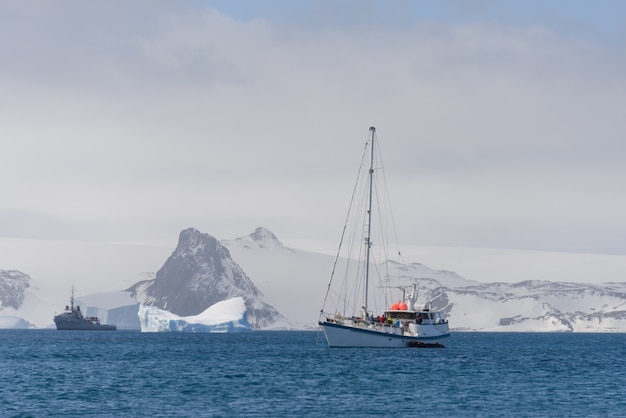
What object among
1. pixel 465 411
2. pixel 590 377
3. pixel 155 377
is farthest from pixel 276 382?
pixel 590 377

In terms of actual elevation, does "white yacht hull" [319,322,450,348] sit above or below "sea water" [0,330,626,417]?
above

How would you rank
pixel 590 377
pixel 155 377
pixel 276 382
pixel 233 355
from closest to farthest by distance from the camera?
pixel 276 382, pixel 155 377, pixel 590 377, pixel 233 355

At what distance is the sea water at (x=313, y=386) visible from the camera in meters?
66.2

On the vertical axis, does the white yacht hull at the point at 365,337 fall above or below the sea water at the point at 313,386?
above

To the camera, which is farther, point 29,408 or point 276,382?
point 276,382

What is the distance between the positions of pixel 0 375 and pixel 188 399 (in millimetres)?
31121

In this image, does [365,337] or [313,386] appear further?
[365,337]

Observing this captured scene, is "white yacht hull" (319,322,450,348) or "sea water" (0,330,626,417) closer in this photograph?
"sea water" (0,330,626,417)

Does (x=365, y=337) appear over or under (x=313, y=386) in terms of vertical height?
over

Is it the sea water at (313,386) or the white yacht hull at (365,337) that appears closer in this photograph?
the sea water at (313,386)

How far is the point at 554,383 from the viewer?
87438mm

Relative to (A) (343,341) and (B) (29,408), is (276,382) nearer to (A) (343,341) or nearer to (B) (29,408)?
(B) (29,408)

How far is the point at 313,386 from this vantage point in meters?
80.6

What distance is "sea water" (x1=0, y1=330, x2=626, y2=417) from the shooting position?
6625 cm
